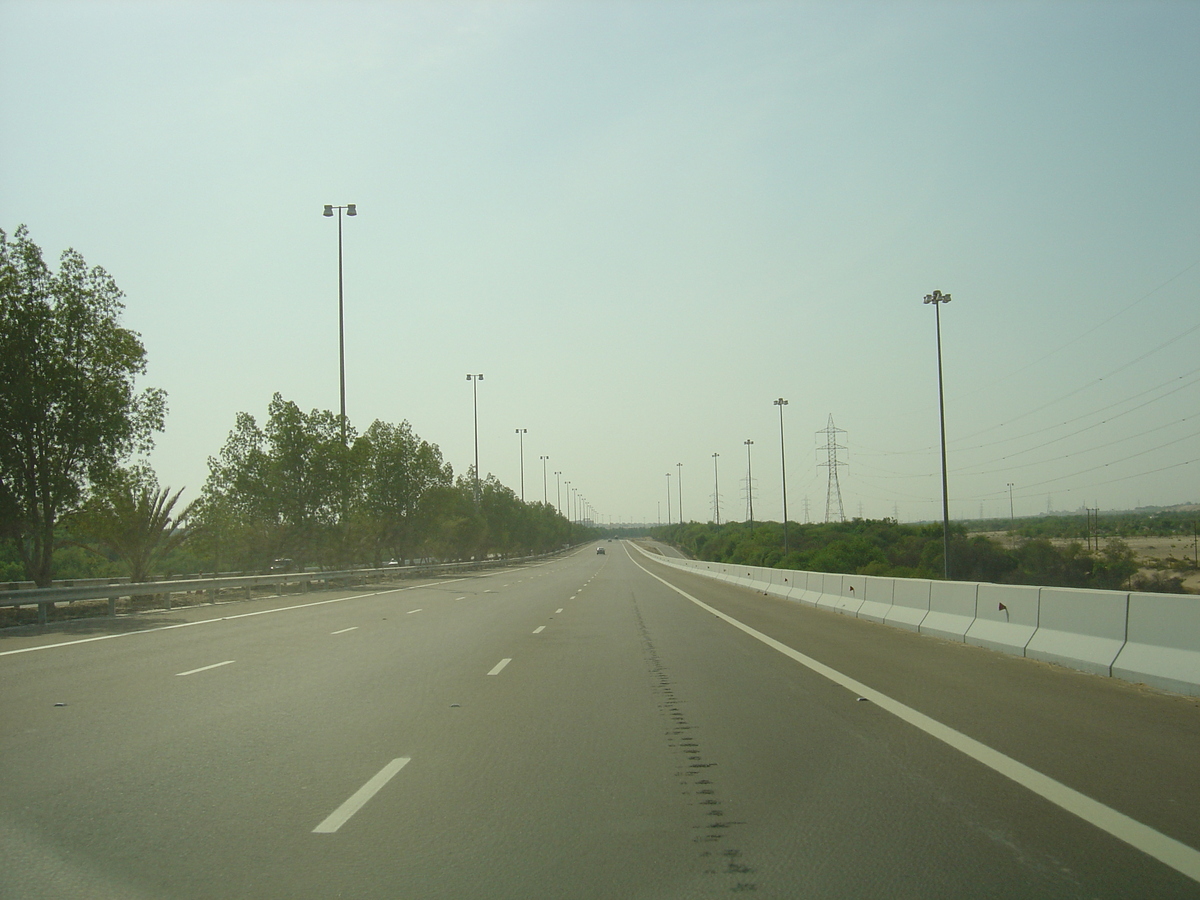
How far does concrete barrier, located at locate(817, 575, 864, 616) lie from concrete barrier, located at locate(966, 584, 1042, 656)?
27.4 ft

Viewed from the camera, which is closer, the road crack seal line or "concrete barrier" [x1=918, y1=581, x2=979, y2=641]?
the road crack seal line

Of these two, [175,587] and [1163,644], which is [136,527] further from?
[1163,644]

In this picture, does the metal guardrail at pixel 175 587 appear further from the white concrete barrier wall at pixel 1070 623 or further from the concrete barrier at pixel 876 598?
the white concrete barrier wall at pixel 1070 623

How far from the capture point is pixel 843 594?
2739 centimetres

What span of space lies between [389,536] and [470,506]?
3083 centimetres

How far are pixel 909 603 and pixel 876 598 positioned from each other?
286 cm

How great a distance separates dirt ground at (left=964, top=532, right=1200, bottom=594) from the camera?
67.9 m

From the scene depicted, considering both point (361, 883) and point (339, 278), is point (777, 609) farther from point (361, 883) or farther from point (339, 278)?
point (339, 278)

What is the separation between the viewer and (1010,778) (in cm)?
747

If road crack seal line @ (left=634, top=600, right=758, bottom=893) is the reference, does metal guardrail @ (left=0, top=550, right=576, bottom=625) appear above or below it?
above

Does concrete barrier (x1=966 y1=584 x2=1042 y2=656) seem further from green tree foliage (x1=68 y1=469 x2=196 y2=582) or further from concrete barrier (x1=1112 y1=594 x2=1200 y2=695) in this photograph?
green tree foliage (x1=68 y1=469 x2=196 y2=582)

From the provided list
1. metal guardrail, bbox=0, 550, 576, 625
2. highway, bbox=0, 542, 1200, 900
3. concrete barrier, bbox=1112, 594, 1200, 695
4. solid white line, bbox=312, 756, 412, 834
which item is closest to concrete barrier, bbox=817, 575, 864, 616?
highway, bbox=0, 542, 1200, 900

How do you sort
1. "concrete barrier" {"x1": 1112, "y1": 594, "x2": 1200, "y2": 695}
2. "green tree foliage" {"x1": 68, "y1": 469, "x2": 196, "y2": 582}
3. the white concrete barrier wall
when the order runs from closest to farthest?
"concrete barrier" {"x1": 1112, "y1": 594, "x2": 1200, "y2": 695}
the white concrete barrier wall
"green tree foliage" {"x1": 68, "y1": 469, "x2": 196, "y2": 582}

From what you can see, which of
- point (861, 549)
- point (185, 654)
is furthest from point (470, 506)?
point (185, 654)
